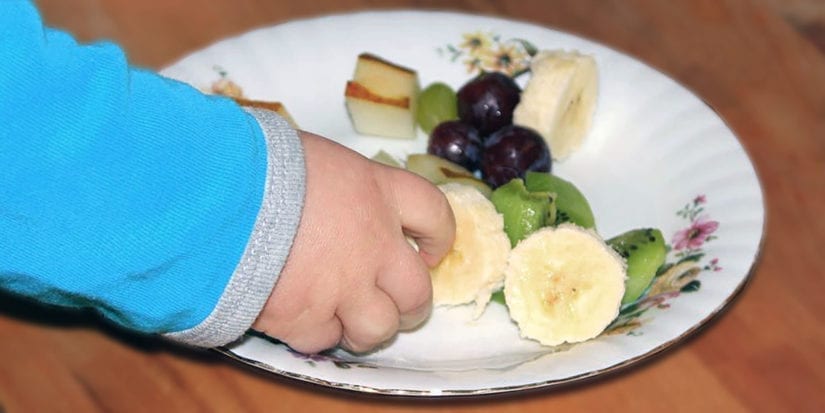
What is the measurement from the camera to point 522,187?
1021 millimetres

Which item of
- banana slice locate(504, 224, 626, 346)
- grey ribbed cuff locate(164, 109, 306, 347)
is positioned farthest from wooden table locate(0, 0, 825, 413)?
grey ribbed cuff locate(164, 109, 306, 347)

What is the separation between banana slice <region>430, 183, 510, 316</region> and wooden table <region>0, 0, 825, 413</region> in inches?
3.6

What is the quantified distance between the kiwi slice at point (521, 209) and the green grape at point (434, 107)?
0.56 ft

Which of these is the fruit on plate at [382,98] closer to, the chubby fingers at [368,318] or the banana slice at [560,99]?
the banana slice at [560,99]

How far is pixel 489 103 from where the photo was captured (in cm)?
114

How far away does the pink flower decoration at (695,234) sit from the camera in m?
1.02

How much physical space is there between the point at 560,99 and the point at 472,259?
0.22 meters

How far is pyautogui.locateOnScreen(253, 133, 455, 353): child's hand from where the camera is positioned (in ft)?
2.69

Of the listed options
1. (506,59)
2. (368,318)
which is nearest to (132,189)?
(368,318)

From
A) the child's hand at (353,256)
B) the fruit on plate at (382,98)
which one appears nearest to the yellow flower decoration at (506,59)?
the fruit on plate at (382,98)

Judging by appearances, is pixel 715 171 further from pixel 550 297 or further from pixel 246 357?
pixel 246 357

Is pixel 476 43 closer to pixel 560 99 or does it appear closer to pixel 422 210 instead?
pixel 560 99

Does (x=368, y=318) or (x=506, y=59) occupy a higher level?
(x=506, y=59)

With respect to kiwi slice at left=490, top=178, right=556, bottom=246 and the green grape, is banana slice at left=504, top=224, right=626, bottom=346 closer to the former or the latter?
kiwi slice at left=490, top=178, right=556, bottom=246
